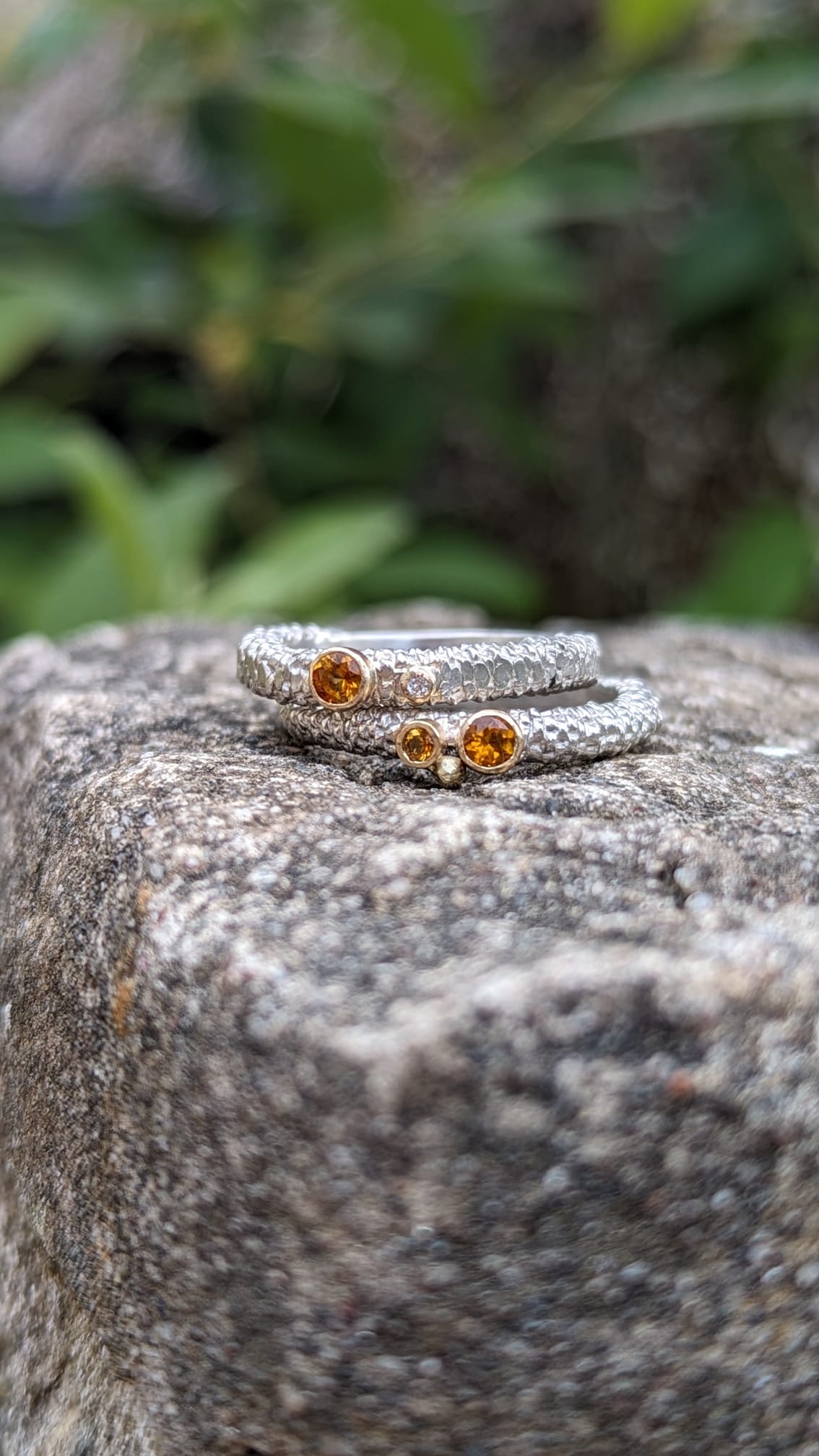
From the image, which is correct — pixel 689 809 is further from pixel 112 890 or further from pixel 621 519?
pixel 621 519

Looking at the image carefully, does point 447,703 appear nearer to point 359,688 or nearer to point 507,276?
point 359,688

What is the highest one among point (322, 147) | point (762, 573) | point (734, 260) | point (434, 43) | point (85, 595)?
point (434, 43)

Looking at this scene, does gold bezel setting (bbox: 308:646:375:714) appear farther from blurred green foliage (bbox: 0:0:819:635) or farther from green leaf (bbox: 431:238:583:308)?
green leaf (bbox: 431:238:583:308)

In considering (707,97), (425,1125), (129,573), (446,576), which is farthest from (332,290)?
(425,1125)

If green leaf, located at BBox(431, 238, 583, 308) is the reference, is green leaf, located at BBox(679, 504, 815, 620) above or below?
below

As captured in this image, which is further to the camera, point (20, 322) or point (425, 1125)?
point (20, 322)

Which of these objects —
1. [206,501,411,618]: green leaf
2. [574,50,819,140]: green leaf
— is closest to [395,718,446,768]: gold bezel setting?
[206,501,411,618]: green leaf

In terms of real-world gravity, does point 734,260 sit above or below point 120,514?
above
